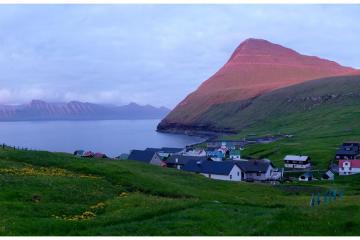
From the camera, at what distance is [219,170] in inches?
3661

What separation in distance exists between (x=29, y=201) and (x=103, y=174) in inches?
729

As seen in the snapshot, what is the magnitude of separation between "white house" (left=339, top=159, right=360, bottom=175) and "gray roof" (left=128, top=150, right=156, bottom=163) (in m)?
47.0

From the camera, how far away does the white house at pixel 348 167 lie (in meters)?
111

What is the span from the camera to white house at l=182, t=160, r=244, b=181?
302 ft

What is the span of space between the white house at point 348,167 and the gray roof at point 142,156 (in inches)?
1850

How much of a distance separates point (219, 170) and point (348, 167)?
3861 cm

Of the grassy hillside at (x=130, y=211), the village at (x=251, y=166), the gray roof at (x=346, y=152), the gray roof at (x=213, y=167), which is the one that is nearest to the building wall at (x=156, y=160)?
the village at (x=251, y=166)

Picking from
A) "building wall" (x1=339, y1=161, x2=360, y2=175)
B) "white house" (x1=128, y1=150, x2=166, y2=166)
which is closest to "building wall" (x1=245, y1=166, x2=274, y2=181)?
"building wall" (x1=339, y1=161, x2=360, y2=175)

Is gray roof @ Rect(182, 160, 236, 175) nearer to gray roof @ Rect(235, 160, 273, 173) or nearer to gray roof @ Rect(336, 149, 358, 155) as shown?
gray roof @ Rect(235, 160, 273, 173)

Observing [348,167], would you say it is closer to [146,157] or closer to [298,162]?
[298,162]

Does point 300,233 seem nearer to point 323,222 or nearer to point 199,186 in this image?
point 323,222

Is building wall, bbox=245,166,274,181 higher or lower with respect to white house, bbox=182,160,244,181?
lower

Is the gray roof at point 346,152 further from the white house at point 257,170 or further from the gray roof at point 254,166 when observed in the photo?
the gray roof at point 254,166

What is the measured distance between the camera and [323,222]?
20.0 m
